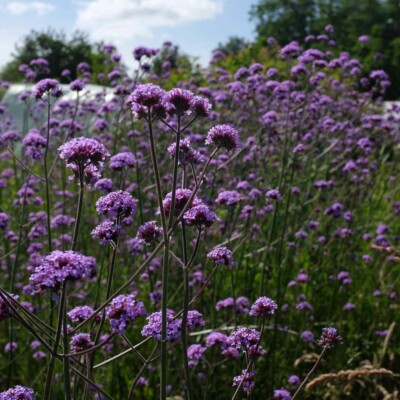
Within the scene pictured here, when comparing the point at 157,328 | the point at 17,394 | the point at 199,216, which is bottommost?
the point at 17,394

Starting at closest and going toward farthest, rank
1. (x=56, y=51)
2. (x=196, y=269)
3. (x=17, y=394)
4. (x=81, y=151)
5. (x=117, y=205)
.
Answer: (x=17, y=394) < (x=81, y=151) < (x=117, y=205) < (x=196, y=269) < (x=56, y=51)

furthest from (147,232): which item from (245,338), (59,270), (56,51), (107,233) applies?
(56,51)

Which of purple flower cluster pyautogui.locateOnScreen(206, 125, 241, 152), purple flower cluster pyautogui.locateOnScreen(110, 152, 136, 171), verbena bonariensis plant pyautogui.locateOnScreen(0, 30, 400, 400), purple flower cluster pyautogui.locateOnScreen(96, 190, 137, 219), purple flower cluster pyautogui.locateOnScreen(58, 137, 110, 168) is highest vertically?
purple flower cluster pyautogui.locateOnScreen(206, 125, 241, 152)

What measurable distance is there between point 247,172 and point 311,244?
0.83 m

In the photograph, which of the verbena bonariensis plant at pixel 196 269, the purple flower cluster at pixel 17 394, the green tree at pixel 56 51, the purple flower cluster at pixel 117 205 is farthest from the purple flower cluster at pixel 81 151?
the green tree at pixel 56 51

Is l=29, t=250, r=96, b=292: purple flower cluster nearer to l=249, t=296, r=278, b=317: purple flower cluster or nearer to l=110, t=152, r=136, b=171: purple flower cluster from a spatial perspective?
l=249, t=296, r=278, b=317: purple flower cluster

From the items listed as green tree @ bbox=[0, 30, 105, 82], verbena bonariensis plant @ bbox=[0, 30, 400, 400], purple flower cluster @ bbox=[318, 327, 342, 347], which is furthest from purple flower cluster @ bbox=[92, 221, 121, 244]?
green tree @ bbox=[0, 30, 105, 82]

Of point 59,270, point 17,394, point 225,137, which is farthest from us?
point 225,137

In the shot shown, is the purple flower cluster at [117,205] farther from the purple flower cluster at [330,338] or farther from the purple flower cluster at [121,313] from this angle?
the purple flower cluster at [330,338]

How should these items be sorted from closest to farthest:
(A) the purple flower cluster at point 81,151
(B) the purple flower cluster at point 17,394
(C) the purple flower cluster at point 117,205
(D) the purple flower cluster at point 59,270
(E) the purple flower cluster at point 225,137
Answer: (D) the purple flower cluster at point 59,270
(B) the purple flower cluster at point 17,394
(A) the purple flower cluster at point 81,151
(C) the purple flower cluster at point 117,205
(E) the purple flower cluster at point 225,137

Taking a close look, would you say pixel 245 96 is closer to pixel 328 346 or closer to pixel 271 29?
pixel 328 346

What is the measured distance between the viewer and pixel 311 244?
5.12 metres

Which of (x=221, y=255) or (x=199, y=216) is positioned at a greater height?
(x=199, y=216)

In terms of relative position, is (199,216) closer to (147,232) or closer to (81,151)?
(147,232)
